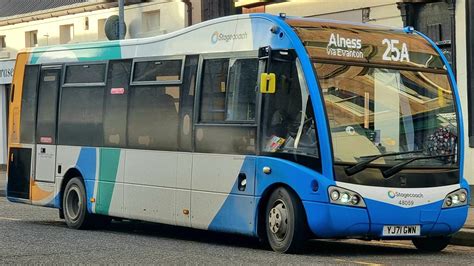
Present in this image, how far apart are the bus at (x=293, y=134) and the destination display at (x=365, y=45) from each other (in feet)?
0.05

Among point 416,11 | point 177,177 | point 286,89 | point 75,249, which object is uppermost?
point 416,11

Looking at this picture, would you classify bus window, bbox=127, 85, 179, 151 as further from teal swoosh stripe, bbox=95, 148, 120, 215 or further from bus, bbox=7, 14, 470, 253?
teal swoosh stripe, bbox=95, 148, 120, 215

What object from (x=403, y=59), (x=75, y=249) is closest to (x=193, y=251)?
(x=75, y=249)

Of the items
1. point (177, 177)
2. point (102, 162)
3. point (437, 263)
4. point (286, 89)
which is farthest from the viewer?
point (102, 162)

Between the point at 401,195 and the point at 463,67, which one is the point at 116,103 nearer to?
the point at 401,195

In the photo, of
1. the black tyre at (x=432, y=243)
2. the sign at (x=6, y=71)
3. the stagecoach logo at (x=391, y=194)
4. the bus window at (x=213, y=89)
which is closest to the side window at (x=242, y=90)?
the bus window at (x=213, y=89)

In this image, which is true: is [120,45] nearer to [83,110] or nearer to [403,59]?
[83,110]

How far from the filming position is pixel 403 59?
13539 mm

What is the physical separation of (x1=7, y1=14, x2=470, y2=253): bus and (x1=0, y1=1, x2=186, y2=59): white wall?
1686cm

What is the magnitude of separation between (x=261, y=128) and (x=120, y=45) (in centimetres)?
416

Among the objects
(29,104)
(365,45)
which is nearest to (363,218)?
→ (365,45)

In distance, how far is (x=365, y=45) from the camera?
13.4 meters

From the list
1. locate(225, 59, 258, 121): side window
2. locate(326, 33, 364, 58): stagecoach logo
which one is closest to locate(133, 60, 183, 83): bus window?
locate(225, 59, 258, 121): side window

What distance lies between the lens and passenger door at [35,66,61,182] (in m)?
17.8
